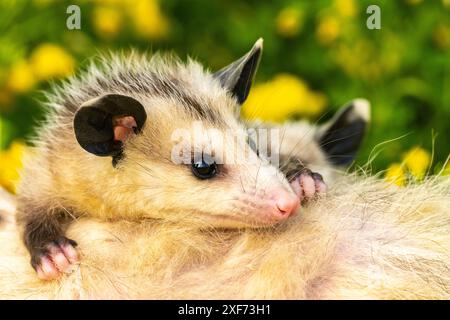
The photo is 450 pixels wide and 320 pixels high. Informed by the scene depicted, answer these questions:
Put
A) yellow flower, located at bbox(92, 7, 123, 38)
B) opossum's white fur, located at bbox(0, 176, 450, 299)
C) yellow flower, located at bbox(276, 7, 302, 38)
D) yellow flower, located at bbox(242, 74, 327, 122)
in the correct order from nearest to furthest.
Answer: opossum's white fur, located at bbox(0, 176, 450, 299)
yellow flower, located at bbox(242, 74, 327, 122)
yellow flower, located at bbox(276, 7, 302, 38)
yellow flower, located at bbox(92, 7, 123, 38)

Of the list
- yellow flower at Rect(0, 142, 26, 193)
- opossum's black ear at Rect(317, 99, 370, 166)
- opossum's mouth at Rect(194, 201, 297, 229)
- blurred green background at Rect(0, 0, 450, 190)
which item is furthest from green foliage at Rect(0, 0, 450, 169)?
opossum's mouth at Rect(194, 201, 297, 229)

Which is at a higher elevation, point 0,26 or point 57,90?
point 0,26

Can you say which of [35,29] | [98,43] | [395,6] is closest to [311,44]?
[395,6]

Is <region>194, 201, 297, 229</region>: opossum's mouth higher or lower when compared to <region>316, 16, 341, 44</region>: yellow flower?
lower

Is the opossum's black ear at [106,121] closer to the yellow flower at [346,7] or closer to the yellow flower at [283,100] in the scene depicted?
the yellow flower at [283,100]

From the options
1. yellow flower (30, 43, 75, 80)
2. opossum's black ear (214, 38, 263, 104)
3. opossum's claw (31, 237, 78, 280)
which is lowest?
opossum's claw (31, 237, 78, 280)

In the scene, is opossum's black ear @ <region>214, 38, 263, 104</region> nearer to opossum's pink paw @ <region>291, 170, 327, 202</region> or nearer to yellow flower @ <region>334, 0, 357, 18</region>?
opossum's pink paw @ <region>291, 170, 327, 202</region>
